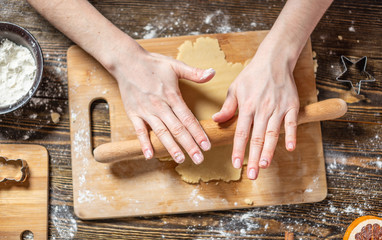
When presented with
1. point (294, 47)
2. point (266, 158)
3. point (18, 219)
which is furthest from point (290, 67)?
point (18, 219)

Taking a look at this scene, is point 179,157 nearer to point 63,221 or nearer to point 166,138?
point 166,138

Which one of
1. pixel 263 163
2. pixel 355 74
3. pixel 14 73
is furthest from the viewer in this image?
pixel 355 74

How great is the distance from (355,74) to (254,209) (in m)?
0.67

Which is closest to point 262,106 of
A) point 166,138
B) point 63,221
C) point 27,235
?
point 166,138

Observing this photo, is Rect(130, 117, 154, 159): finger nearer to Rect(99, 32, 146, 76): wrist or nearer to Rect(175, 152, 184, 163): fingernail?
Rect(175, 152, 184, 163): fingernail

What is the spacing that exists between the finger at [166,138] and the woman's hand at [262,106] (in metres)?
0.16

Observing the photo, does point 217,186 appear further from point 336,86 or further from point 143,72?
point 336,86

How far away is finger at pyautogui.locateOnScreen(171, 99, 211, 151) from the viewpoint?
1046mm

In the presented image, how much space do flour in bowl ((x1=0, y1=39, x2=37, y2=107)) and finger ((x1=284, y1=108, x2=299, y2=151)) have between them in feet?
2.95

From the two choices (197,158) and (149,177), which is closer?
(197,158)

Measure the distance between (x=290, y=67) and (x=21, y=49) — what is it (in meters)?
0.97

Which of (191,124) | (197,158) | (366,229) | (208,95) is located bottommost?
(366,229)

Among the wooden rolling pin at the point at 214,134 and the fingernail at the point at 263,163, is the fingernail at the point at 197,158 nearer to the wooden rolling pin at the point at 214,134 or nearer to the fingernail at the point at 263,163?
the wooden rolling pin at the point at 214,134

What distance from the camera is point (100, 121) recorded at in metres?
1.25
